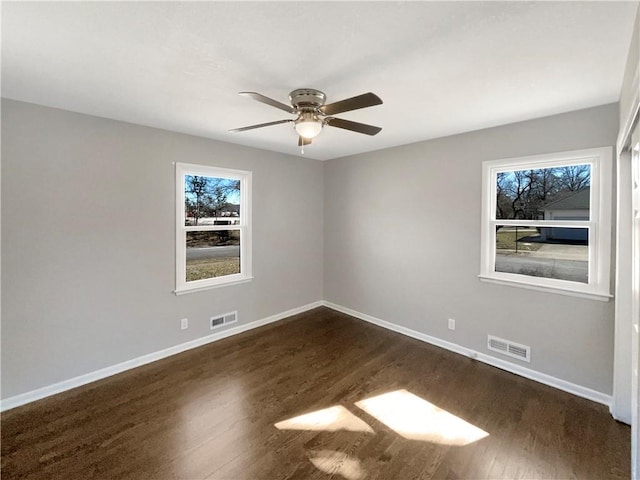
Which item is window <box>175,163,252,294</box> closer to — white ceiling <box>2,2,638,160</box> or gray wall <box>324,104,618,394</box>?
white ceiling <box>2,2,638,160</box>

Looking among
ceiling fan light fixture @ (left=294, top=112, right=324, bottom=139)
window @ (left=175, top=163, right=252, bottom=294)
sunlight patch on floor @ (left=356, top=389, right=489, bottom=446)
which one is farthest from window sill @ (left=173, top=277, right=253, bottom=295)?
ceiling fan light fixture @ (left=294, top=112, right=324, bottom=139)

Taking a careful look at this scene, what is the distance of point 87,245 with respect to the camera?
271 cm

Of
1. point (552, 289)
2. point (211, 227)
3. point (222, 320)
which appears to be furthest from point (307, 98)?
point (222, 320)

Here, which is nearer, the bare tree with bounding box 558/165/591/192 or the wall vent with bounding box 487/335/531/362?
the bare tree with bounding box 558/165/591/192

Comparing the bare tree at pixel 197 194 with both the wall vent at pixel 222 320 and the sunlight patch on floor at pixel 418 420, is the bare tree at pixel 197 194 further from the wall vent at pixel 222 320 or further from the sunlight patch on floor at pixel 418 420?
the sunlight patch on floor at pixel 418 420

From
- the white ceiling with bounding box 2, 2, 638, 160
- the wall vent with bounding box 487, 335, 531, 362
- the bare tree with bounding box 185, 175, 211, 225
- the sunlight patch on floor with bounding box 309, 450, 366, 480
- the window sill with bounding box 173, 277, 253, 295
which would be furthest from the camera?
the bare tree with bounding box 185, 175, 211, 225

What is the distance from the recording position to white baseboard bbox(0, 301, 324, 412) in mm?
2412

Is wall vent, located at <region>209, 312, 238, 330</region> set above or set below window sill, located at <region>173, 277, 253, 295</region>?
A: below

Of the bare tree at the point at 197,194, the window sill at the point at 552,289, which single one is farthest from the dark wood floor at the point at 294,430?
the bare tree at the point at 197,194

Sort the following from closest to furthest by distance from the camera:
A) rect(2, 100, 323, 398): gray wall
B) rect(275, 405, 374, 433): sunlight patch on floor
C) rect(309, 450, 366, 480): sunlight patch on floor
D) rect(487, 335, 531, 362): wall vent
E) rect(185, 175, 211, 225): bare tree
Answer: rect(309, 450, 366, 480): sunlight patch on floor < rect(275, 405, 374, 433): sunlight patch on floor < rect(2, 100, 323, 398): gray wall < rect(487, 335, 531, 362): wall vent < rect(185, 175, 211, 225): bare tree

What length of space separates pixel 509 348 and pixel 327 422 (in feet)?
6.75

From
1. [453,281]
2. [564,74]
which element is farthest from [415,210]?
[564,74]

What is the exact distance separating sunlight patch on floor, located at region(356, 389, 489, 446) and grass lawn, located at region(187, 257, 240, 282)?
234cm

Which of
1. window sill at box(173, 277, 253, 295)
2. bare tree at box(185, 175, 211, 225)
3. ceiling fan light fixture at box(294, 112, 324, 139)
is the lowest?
window sill at box(173, 277, 253, 295)
